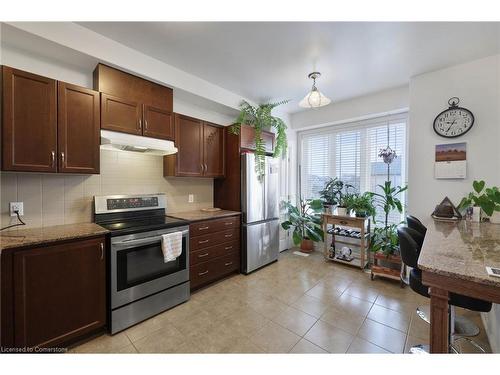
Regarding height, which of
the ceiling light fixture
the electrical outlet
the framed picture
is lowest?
the electrical outlet

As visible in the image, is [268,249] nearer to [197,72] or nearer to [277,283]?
[277,283]

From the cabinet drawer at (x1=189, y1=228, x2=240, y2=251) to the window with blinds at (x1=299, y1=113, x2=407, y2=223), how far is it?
2.08 m

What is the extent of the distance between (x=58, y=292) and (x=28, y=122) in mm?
1307

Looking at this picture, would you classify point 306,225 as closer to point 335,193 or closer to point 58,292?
point 335,193

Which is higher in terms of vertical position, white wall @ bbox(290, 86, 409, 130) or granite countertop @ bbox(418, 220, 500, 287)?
white wall @ bbox(290, 86, 409, 130)

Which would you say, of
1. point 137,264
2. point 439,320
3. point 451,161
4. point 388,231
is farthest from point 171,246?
point 451,161

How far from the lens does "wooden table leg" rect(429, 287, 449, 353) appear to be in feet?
3.39

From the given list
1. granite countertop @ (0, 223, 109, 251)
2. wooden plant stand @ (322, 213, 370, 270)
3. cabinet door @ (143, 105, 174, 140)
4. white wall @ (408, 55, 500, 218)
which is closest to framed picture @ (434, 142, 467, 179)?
white wall @ (408, 55, 500, 218)

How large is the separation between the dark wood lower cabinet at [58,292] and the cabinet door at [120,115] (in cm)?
108

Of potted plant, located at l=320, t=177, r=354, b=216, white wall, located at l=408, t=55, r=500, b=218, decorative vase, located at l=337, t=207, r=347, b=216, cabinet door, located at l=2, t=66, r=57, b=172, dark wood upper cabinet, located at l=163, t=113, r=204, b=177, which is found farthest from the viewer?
potted plant, located at l=320, t=177, r=354, b=216

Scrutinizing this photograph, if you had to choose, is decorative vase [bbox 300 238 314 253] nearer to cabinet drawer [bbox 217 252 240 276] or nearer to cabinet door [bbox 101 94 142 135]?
cabinet drawer [bbox 217 252 240 276]

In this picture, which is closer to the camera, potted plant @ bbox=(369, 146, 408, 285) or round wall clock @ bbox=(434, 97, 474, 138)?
round wall clock @ bbox=(434, 97, 474, 138)

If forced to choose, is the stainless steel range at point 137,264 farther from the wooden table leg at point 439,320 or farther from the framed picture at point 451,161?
the framed picture at point 451,161
